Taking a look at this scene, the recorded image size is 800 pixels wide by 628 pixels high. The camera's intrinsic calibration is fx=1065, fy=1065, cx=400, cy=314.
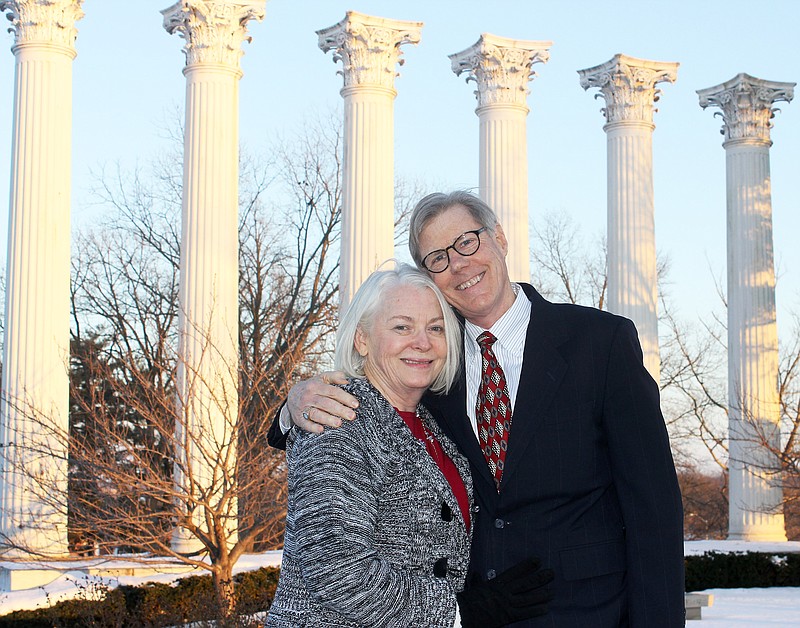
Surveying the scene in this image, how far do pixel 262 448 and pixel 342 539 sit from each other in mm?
28181

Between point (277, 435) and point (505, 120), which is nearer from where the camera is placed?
point (277, 435)

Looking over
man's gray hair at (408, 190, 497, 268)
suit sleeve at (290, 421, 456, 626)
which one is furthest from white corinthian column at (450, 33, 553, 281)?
suit sleeve at (290, 421, 456, 626)

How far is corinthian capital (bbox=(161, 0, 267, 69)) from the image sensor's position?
49750mm

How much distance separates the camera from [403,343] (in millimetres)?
9375

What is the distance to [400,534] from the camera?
340 inches

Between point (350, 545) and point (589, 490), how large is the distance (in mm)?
2528

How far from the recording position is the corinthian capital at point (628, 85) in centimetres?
5928

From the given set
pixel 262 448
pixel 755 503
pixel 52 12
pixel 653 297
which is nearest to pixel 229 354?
pixel 262 448

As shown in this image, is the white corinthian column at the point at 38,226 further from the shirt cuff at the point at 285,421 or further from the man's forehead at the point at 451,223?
the man's forehead at the point at 451,223

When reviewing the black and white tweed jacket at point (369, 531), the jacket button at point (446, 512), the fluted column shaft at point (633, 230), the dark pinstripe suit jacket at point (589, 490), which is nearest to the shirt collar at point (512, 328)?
the dark pinstripe suit jacket at point (589, 490)

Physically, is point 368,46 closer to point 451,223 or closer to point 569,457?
point 451,223

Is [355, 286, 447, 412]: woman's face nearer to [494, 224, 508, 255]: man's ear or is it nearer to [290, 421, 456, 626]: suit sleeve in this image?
[290, 421, 456, 626]: suit sleeve

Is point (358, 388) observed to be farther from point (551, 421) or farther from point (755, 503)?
point (755, 503)

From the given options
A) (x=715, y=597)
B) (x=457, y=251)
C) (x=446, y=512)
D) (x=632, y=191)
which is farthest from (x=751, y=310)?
(x=446, y=512)
